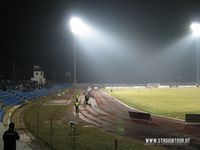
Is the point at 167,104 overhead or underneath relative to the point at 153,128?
overhead

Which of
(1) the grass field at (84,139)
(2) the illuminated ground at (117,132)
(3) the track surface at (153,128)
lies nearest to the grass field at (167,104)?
(3) the track surface at (153,128)

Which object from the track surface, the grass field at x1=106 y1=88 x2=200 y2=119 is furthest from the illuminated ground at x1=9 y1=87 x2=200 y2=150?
the grass field at x1=106 y1=88 x2=200 y2=119

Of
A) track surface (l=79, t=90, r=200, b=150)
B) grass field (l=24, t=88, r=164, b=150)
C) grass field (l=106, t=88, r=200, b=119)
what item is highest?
grass field (l=106, t=88, r=200, b=119)

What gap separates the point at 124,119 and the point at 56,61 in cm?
6691

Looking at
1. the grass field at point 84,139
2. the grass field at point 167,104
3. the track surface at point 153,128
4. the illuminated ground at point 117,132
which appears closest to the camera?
the grass field at point 84,139

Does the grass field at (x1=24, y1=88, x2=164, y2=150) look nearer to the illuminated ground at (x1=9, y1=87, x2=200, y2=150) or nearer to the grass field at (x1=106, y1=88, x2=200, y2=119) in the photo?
the illuminated ground at (x1=9, y1=87, x2=200, y2=150)

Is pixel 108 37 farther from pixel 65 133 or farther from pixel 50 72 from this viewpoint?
pixel 65 133

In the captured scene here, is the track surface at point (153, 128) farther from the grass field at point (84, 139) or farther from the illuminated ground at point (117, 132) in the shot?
the grass field at point (84, 139)

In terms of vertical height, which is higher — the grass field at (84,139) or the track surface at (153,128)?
the grass field at (84,139)

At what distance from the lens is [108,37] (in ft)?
334

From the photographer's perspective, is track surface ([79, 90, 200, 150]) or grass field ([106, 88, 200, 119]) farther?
grass field ([106, 88, 200, 119])

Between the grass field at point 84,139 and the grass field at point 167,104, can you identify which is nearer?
the grass field at point 84,139

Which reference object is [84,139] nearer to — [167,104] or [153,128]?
[153,128]

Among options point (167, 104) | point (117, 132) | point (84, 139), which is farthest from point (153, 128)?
point (167, 104)
